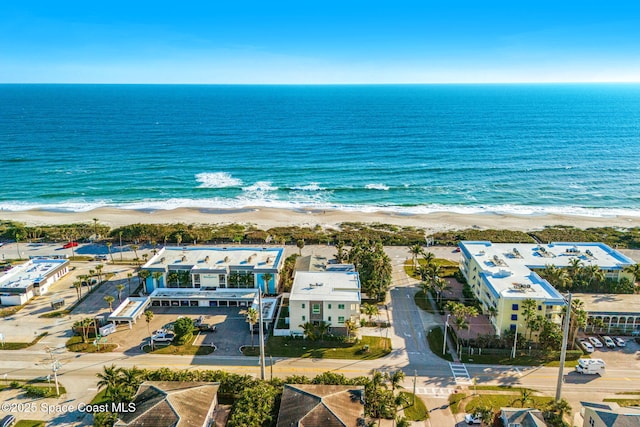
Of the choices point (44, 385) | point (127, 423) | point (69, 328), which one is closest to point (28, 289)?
point (69, 328)

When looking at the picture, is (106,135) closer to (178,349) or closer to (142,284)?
(142,284)

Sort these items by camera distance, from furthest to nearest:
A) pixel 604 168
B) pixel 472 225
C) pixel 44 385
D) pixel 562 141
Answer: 1. pixel 562 141
2. pixel 604 168
3. pixel 472 225
4. pixel 44 385

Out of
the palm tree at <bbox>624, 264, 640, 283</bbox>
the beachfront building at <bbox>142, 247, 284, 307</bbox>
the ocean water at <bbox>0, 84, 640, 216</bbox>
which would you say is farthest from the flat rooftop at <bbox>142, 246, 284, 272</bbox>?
the palm tree at <bbox>624, 264, 640, 283</bbox>

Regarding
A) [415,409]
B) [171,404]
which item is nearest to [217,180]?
[171,404]

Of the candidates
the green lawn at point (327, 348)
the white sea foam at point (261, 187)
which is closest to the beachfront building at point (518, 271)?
the green lawn at point (327, 348)

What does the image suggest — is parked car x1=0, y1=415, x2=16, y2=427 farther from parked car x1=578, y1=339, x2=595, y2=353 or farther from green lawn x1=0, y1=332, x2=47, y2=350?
parked car x1=578, y1=339, x2=595, y2=353

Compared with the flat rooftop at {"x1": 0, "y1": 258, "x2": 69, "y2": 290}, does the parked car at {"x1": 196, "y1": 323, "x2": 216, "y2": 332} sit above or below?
below

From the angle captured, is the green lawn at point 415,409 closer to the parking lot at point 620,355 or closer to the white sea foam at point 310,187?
the parking lot at point 620,355
